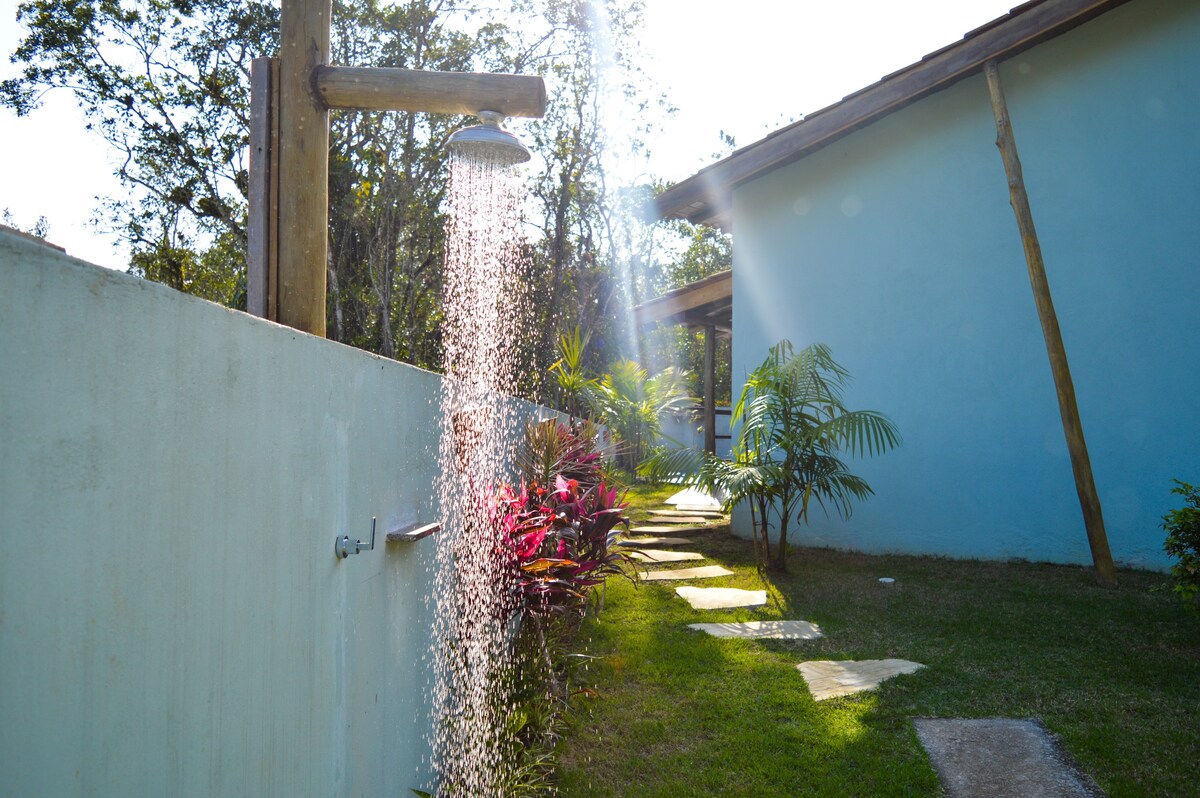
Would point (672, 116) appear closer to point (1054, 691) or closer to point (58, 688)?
point (1054, 691)

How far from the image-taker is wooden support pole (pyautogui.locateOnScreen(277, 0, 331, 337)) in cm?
256

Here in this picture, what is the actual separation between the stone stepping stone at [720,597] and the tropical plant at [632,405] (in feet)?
21.7

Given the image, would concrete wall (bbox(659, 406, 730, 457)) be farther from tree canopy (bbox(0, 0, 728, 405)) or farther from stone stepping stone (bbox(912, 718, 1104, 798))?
stone stepping stone (bbox(912, 718, 1104, 798))

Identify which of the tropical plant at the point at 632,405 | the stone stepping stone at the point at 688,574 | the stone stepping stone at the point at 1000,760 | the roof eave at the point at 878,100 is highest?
the roof eave at the point at 878,100

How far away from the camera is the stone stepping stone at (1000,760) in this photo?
8.74 feet

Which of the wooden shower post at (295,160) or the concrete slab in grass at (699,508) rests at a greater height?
the wooden shower post at (295,160)

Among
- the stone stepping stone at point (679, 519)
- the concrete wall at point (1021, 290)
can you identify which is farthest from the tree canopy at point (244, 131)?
the concrete wall at point (1021, 290)

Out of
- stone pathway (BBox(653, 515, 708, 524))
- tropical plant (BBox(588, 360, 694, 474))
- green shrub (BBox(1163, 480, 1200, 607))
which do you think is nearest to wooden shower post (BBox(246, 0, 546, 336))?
green shrub (BBox(1163, 480, 1200, 607))

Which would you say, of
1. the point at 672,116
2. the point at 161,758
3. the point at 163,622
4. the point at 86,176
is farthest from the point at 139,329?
the point at 672,116

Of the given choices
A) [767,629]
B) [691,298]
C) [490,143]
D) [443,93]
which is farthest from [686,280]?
[443,93]

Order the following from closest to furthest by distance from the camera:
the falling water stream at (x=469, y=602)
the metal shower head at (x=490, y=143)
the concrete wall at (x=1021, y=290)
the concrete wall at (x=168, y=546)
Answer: the concrete wall at (x=168, y=546) → the falling water stream at (x=469, y=602) → the metal shower head at (x=490, y=143) → the concrete wall at (x=1021, y=290)

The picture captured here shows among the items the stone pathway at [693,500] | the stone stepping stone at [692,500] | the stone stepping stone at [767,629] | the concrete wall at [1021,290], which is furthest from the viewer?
the stone stepping stone at [692,500]

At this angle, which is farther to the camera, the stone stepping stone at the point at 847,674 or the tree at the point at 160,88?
the tree at the point at 160,88

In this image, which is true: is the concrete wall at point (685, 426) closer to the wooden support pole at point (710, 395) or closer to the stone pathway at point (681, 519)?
the wooden support pole at point (710, 395)
